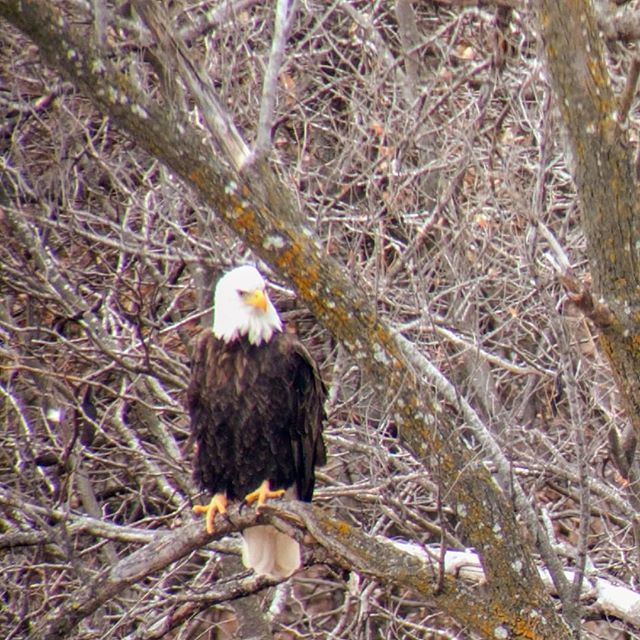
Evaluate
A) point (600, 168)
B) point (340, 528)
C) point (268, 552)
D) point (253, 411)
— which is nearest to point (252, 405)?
point (253, 411)

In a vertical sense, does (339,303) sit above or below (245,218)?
below

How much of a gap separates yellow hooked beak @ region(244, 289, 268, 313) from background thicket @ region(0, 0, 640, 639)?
1.11ft

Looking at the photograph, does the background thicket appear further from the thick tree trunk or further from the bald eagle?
the bald eagle

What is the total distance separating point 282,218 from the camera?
3326 millimetres

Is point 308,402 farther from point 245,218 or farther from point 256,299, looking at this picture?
point 245,218

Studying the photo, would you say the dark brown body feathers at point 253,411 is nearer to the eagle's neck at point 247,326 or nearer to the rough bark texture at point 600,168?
the eagle's neck at point 247,326

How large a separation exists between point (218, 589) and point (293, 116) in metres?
2.22

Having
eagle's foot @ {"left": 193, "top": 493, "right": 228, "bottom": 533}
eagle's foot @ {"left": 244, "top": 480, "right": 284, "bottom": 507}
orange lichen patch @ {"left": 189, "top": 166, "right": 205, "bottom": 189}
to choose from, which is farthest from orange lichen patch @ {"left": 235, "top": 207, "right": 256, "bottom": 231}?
eagle's foot @ {"left": 244, "top": 480, "right": 284, "bottom": 507}

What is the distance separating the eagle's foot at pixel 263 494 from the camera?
192 inches

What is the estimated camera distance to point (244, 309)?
468 centimetres

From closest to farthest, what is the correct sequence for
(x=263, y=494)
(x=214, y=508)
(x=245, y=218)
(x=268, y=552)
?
(x=245, y=218)
(x=214, y=508)
(x=263, y=494)
(x=268, y=552)

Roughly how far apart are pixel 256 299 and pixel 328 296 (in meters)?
1.33

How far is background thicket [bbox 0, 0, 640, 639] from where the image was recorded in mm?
3693

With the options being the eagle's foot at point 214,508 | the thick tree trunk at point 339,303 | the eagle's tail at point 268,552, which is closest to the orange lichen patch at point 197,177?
the thick tree trunk at point 339,303
